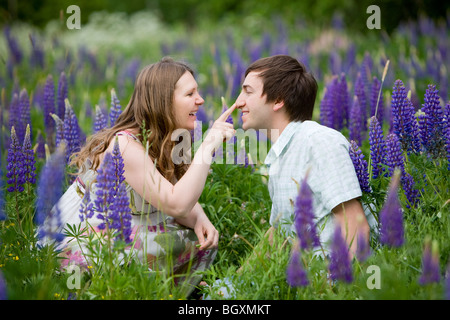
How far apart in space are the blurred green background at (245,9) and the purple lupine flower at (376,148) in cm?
513

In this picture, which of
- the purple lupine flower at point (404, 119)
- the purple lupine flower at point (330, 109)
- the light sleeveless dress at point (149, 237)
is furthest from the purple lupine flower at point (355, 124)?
the light sleeveless dress at point (149, 237)

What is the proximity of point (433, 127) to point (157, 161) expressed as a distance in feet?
6.08

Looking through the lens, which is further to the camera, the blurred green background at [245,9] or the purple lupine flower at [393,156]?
the blurred green background at [245,9]

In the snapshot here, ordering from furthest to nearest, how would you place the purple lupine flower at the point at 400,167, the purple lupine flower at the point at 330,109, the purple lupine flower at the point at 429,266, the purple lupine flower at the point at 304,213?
the purple lupine flower at the point at 330,109, the purple lupine flower at the point at 400,167, the purple lupine flower at the point at 304,213, the purple lupine flower at the point at 429,266

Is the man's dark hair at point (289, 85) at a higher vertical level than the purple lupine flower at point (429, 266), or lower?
higher

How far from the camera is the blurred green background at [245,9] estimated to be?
1229 centimetres

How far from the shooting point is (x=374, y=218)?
10.4 ft

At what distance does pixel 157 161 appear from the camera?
3383 mm

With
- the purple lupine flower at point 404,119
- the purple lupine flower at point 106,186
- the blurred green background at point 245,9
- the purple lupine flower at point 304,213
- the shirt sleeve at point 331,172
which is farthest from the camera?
the blurred green background at point 245,9

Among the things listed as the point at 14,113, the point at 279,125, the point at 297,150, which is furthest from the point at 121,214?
the point at 14,113

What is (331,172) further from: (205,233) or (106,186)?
(106,186)

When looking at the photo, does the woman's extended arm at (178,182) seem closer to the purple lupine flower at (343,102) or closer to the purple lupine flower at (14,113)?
the purple lupine flower at (14,113)

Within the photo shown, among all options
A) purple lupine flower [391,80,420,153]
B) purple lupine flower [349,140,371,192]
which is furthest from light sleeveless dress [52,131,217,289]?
purple lupine flower [391,80,420,153]
